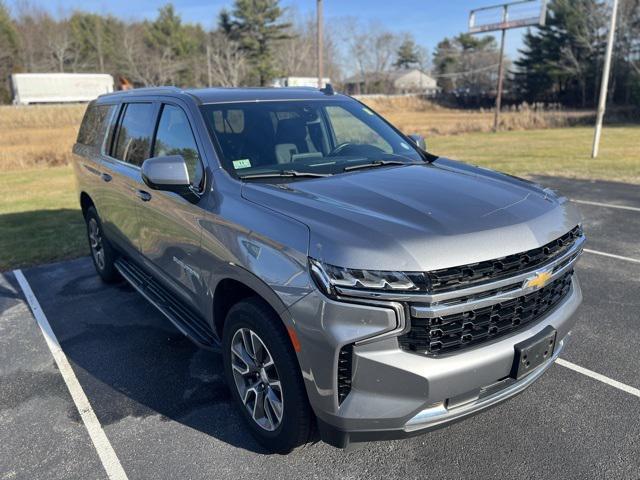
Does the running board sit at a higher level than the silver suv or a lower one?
lower

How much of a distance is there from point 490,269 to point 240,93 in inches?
96.6

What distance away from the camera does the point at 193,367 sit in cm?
388

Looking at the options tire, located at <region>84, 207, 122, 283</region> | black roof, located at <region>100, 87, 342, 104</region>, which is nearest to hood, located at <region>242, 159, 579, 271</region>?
black roof, located at <region>100, 87, 342, 104</region>

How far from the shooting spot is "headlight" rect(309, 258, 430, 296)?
220 centimetres

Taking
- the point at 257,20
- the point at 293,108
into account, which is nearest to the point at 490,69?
the point at 257,20

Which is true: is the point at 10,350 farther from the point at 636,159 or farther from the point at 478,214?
the point at 636,159

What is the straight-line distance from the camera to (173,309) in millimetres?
3846

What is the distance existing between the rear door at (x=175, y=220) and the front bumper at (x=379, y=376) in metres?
1.22

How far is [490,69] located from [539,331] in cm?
9473

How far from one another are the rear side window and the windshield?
214 centimetres

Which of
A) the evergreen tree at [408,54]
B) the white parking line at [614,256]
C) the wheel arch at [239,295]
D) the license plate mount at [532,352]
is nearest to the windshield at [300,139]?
the wheel arch at [239,295]

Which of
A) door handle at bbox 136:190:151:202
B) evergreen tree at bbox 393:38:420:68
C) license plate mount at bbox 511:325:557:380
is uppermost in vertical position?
evergreen tree at bbox 393:38:420:68

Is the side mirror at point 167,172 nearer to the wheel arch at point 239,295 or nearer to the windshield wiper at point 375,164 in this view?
the wheel arch at point 239,295

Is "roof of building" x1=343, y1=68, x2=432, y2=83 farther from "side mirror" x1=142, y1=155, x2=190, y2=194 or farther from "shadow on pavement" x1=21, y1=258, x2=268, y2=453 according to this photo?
"side mirror" x1=142, y1=155, x2=190, y2=194
